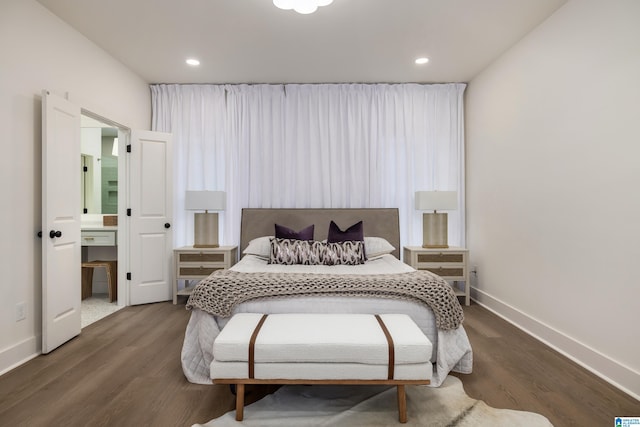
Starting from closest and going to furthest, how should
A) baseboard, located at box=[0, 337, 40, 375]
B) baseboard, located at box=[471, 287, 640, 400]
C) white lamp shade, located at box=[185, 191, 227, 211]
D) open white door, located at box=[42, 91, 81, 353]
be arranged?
1. baseboard, located at box=[471, 287, 640, 400]
2. baseboard, located at box=[0, 337, 40, 375]
3. open white door, located at box=[42, 91, 81, 353]
4. white lamp shade, located at box=[185, 191, 227, 211]

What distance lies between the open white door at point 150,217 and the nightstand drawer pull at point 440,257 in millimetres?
3054

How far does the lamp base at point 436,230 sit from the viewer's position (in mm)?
4125

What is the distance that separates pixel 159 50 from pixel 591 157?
3.97 meters

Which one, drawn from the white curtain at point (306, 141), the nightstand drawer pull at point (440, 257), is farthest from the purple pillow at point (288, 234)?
the nightstand drawer pull at point (440, 257)

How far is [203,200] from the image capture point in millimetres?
4121

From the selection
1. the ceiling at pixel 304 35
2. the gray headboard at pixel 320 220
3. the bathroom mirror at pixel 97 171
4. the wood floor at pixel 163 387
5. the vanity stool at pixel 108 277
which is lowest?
the wood floor at pixel 163 387

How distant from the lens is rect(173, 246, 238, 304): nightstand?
405 centimetres

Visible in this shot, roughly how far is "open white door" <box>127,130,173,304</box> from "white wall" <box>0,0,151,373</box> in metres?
1.02

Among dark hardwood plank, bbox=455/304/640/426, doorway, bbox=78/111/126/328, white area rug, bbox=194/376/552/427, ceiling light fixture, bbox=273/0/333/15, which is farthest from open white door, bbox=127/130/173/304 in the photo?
dark hardwood plank, bbox=455/304/640/426

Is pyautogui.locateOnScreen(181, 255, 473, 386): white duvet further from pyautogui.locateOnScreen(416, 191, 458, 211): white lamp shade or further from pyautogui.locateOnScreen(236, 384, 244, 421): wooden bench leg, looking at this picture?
pyautogui.locateOnScreen(416, 191, 458, 211): white lamp shade

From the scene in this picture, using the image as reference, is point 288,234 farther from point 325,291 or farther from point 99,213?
point 99,213

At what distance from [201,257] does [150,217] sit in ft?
2.57

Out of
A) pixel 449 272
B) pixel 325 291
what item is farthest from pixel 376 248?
pixel 325 291

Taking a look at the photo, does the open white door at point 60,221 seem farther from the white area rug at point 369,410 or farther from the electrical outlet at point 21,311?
the white area rug at point 369,410
